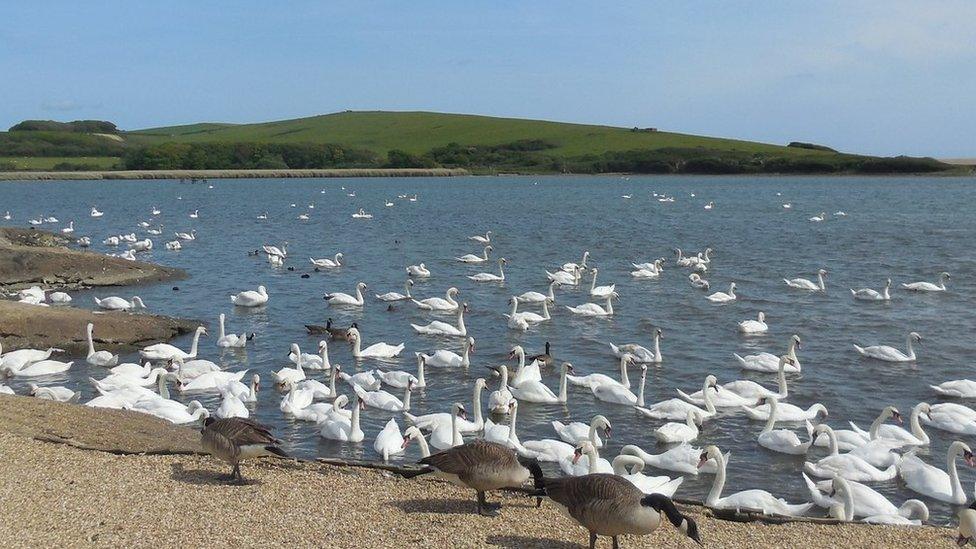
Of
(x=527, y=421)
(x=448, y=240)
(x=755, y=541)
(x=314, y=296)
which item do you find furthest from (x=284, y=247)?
(x=755, y=541)

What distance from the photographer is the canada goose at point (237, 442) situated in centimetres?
890

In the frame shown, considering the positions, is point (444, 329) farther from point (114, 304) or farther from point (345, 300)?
point (114, 304)

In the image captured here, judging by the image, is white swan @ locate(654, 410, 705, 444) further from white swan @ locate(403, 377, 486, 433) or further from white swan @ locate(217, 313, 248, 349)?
white swan @ locate(217, 313, 248, 349)

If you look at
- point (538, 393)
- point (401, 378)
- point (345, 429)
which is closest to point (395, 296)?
point (401, 378)

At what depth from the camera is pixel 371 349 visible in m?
19.0

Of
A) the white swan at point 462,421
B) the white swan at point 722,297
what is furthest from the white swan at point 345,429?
the white swan at point 722,297

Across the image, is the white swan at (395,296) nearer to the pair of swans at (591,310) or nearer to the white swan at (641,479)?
the pair of swans at (591,310)

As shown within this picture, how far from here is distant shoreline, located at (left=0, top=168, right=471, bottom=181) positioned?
362 feet

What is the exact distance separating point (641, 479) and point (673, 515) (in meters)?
3.16

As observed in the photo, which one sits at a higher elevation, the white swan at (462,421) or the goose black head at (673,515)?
the goose black head at (673,515)

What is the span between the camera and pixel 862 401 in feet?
52.3

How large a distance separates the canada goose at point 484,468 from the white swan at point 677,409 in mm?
6139

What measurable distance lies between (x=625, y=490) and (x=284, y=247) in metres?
32.4

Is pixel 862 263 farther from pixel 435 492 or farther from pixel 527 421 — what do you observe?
pixel 435 492
